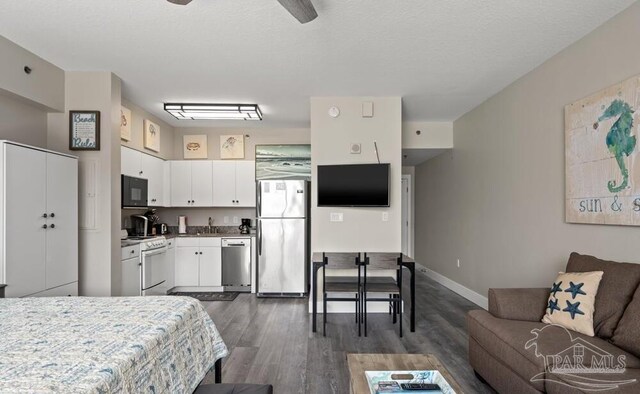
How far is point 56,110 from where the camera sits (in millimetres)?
3479

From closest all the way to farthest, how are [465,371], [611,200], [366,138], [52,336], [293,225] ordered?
[52,336] → [611,200] → [465,371] → [366,138] → [293,225]

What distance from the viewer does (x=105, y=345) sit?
133 cm

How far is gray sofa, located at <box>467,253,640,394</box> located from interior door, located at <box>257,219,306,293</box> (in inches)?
114

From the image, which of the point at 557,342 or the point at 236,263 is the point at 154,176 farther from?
the point at 557,342

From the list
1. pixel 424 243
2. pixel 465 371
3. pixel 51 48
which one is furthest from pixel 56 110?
pixel 424 243

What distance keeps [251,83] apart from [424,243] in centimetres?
480

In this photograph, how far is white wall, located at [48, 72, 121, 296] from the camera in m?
3.52

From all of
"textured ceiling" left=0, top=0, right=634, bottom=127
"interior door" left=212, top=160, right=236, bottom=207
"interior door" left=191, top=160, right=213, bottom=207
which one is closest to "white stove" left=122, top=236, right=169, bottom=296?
"interior door" left=191, top=160, right=213, bottom=207

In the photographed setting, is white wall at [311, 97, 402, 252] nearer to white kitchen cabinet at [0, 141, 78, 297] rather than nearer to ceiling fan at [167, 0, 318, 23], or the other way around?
ceiling fan at [167, 0, 318, 23]

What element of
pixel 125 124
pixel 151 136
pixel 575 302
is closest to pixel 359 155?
pixel 575 302

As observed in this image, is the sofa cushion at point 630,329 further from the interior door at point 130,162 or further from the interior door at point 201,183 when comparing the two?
the interior door at point 201,183

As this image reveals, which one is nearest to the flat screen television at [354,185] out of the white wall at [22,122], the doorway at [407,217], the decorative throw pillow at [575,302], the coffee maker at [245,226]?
the coffee maker at [245,226]

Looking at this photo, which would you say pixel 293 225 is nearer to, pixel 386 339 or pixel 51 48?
pixel 386 339

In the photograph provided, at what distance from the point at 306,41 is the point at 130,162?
9.40 ft
